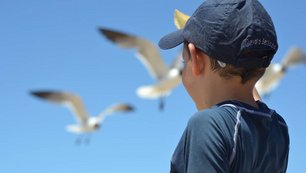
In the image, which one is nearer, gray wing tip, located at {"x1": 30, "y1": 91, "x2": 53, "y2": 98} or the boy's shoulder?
the boy's shoulder

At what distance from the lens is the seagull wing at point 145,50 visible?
12.7m

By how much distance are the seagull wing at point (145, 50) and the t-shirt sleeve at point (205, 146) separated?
10899mm

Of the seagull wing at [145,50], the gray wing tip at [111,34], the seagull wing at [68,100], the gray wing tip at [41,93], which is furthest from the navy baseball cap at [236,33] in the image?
the seagull wing at [68,100]

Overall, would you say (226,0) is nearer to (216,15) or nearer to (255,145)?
(216,15)

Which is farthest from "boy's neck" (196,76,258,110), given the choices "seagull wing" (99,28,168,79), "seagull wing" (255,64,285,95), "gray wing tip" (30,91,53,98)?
"seagull wing" (255,64,285,95)

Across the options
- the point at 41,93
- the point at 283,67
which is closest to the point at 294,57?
the point at 283,67

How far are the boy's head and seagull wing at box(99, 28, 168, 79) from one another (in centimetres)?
1080

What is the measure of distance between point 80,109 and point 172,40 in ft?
54.4

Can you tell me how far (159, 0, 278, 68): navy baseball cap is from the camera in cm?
132

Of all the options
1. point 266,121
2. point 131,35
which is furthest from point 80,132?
point 266,121

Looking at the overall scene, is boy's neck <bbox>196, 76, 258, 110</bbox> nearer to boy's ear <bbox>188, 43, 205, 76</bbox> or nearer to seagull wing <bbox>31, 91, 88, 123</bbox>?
boy's ear <bbox>188, 43, 205, 76</bbox>

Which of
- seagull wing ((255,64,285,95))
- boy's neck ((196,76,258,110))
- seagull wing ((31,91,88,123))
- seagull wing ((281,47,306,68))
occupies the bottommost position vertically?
boy's neck ((196,76,258,110))

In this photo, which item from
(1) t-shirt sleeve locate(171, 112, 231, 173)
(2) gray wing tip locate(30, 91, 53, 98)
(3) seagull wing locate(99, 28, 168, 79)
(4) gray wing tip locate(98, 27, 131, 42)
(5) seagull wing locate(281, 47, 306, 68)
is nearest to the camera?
(1) t-shirt sleeve locate(171, 112, 231, 173)

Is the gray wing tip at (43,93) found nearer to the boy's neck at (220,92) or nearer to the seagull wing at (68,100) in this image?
the seagull wing at (68,100)
